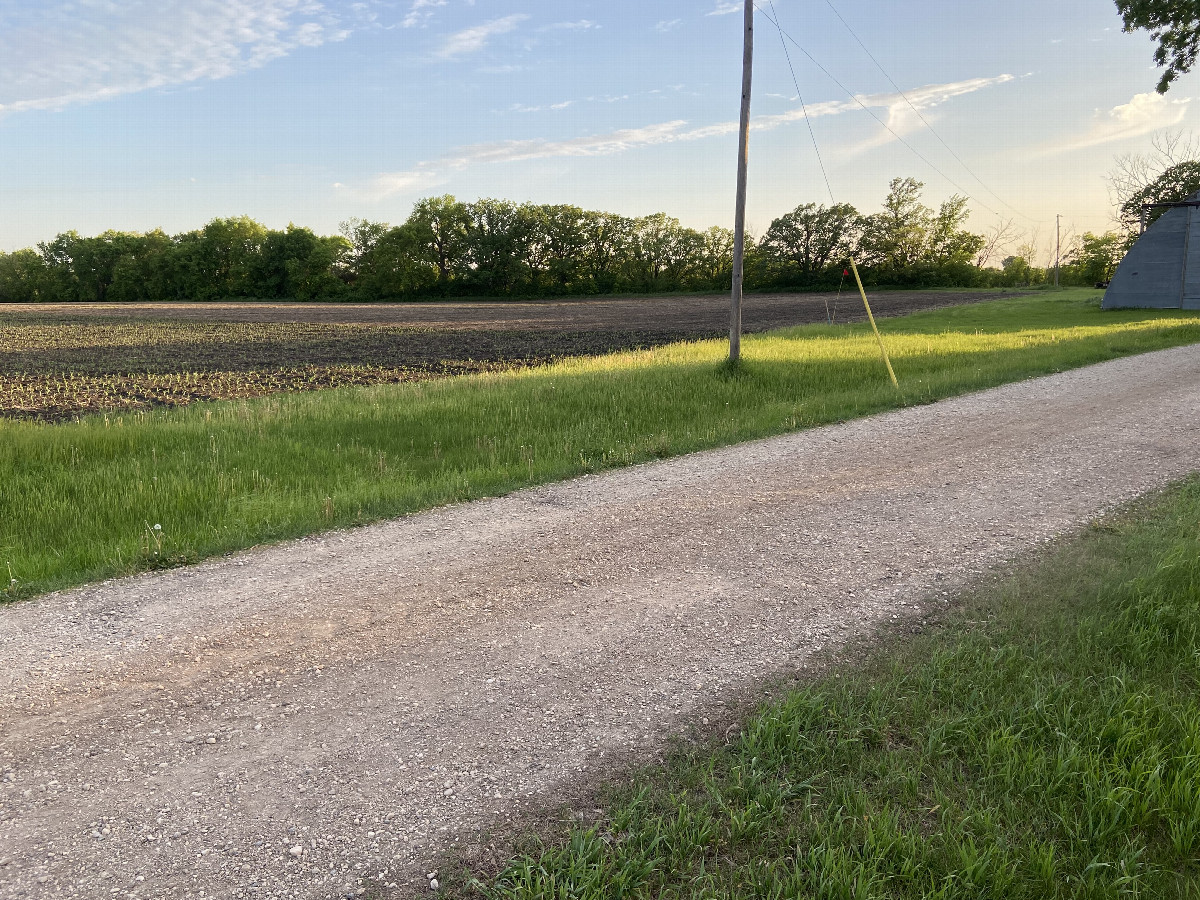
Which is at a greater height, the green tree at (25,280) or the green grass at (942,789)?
the green tree at (25,280)

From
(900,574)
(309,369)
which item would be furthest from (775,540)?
(309,369)

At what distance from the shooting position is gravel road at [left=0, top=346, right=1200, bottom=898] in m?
3.12

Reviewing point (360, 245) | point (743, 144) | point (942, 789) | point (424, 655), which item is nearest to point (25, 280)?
point (360, 245)

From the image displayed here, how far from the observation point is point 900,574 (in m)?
5.72

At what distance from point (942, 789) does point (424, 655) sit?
288 centimetres

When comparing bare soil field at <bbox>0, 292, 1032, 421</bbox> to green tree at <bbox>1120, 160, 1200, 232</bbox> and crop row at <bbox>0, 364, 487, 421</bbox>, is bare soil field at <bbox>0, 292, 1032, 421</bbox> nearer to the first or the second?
crop row at <bbox>0, 364, 487, 421</bbox>

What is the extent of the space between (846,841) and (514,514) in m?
4.80

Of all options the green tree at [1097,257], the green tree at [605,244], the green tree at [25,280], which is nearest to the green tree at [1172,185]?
the green tree at [1097,257]

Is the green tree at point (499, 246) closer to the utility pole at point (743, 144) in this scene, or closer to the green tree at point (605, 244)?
the green tree at point (605, 244)

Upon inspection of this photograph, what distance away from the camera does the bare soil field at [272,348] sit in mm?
18719

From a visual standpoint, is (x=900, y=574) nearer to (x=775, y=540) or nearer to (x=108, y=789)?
(x=775, y=540)

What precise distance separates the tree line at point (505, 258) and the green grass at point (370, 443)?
69.0 metres

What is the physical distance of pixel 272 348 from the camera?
102 ft

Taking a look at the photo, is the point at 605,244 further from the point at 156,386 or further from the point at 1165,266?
the point at 156,386
